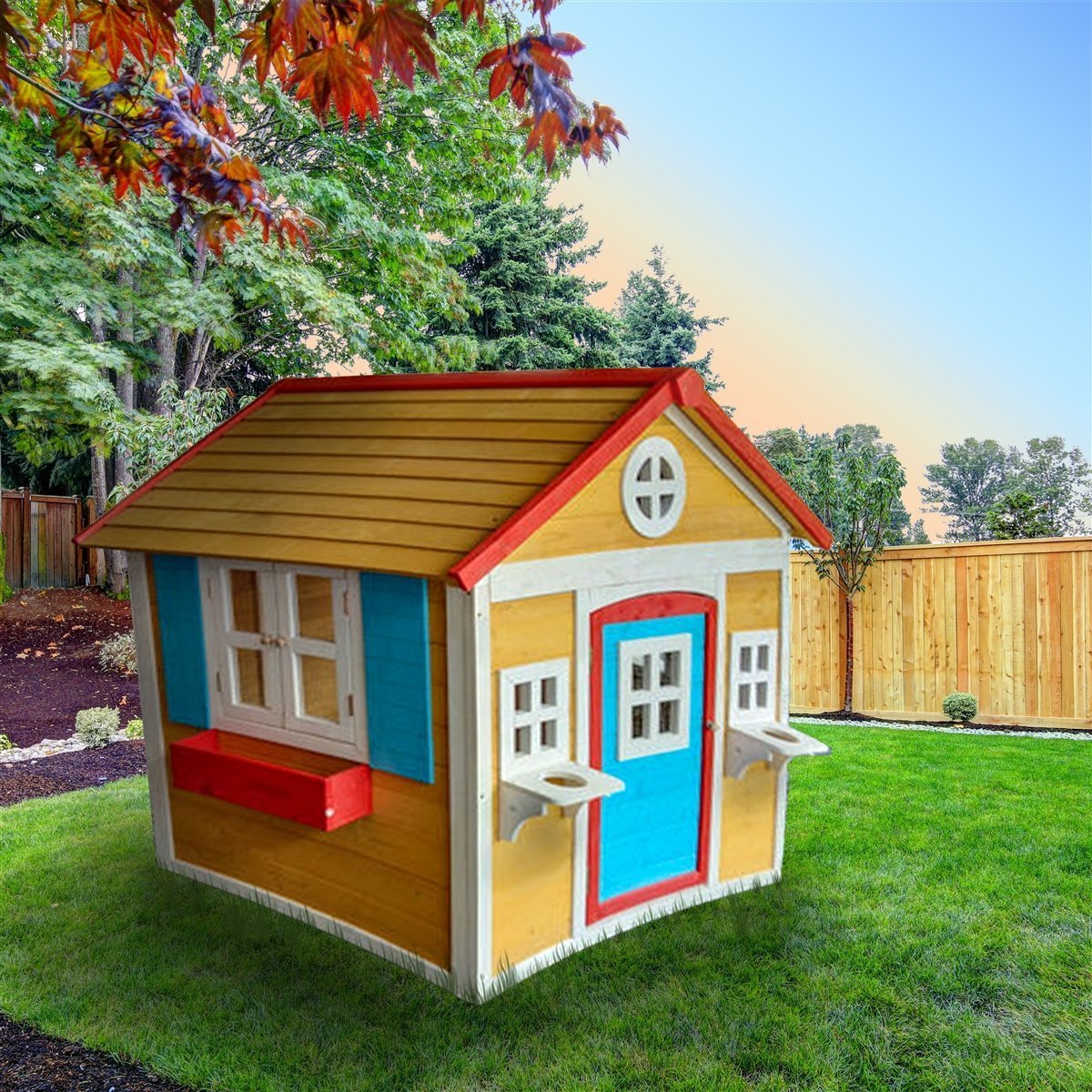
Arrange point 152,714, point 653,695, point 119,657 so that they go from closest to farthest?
point 653,695 < point 152,714 < point 119,657

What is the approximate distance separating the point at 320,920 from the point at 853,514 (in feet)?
24.6

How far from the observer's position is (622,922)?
3.99m

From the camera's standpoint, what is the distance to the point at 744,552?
4.25 metres

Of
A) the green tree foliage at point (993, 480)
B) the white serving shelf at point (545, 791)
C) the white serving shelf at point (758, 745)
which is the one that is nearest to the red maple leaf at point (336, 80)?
the white serving shelf at point (545, 791)

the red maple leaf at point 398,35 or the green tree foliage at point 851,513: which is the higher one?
the red maple leaf at point 398,35

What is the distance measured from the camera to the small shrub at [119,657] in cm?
1005

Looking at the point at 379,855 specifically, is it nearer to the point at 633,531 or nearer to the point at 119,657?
the point at 633,531

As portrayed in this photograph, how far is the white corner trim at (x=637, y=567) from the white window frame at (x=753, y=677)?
1.03 feet

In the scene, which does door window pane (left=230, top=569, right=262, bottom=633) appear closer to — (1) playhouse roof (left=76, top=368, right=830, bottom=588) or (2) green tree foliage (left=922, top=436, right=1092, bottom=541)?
(1) playhouse roof (left=76, top=368, right=830, bottom=588)

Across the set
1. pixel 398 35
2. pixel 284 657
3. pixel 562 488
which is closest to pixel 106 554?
pixel 284 657

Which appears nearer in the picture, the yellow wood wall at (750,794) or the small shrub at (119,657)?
the yellow wood wall at (750,794)

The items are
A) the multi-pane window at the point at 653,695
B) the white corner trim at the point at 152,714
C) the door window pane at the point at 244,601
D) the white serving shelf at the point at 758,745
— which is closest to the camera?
the multi-pane window at the point at 653,695

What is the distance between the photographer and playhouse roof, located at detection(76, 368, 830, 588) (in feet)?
11.4

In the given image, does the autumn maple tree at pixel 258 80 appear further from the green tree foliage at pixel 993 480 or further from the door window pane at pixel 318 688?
the green tree foliage at pixel 993 480
